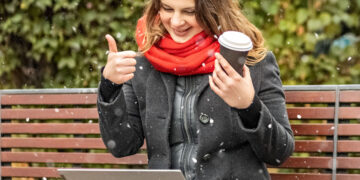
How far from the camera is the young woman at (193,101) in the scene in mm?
2418

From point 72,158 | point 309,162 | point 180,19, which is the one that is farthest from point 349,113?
point 72,158

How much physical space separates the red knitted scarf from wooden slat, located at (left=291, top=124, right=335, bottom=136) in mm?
656

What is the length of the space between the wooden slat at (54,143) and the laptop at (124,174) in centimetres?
121

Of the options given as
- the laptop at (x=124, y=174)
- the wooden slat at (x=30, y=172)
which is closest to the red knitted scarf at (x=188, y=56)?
the laptop at (x=124, y=174)

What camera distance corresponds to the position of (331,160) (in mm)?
2889

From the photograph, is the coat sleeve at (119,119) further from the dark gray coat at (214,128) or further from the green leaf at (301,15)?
the green leaf at (301,15)

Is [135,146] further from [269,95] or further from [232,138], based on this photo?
Answer: [269,95]

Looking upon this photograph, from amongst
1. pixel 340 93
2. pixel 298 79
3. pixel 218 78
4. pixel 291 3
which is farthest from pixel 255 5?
pixel 218 78

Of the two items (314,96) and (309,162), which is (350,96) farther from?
(309,162)

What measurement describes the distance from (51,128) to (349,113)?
5.29ft

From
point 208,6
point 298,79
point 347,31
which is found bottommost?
point 298,79

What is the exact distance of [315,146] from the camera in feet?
9.55

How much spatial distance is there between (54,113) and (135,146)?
79cm

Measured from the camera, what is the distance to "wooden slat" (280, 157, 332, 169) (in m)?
2.90
